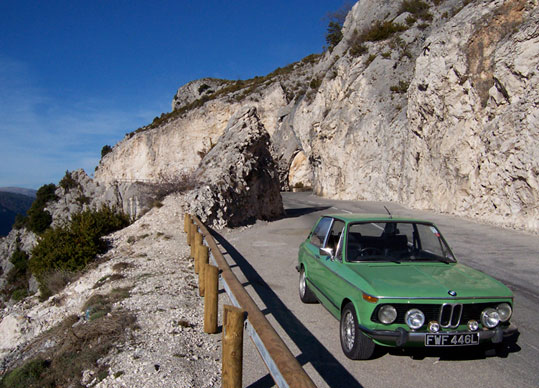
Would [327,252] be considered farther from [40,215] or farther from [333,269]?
[40,215]

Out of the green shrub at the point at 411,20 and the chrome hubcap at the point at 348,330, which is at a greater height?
the green shrub at the point at 411,20

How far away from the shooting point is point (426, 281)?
4.61m

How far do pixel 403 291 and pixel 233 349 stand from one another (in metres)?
1.86

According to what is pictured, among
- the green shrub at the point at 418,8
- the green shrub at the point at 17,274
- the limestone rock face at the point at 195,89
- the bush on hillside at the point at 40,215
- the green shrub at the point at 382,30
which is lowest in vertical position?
the green shrub at the point at 17,274

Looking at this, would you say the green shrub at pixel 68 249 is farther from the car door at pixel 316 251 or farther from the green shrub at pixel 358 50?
the green shrub at pixel 358 50

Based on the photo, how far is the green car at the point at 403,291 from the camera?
13.9 feet

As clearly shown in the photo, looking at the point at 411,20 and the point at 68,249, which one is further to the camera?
the point at 411,20

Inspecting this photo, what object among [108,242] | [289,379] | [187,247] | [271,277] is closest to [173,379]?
[289,379]

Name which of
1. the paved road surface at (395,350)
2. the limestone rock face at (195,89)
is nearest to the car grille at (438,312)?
the paved road surface at (395,350)

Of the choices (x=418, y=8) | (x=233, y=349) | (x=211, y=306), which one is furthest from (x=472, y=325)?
(x=418, y=8)

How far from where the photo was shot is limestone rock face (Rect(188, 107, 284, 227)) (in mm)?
15844

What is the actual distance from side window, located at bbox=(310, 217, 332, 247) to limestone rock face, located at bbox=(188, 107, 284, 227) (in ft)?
28.8

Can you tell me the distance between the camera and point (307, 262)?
6.82 meters

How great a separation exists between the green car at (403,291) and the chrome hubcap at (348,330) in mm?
11
